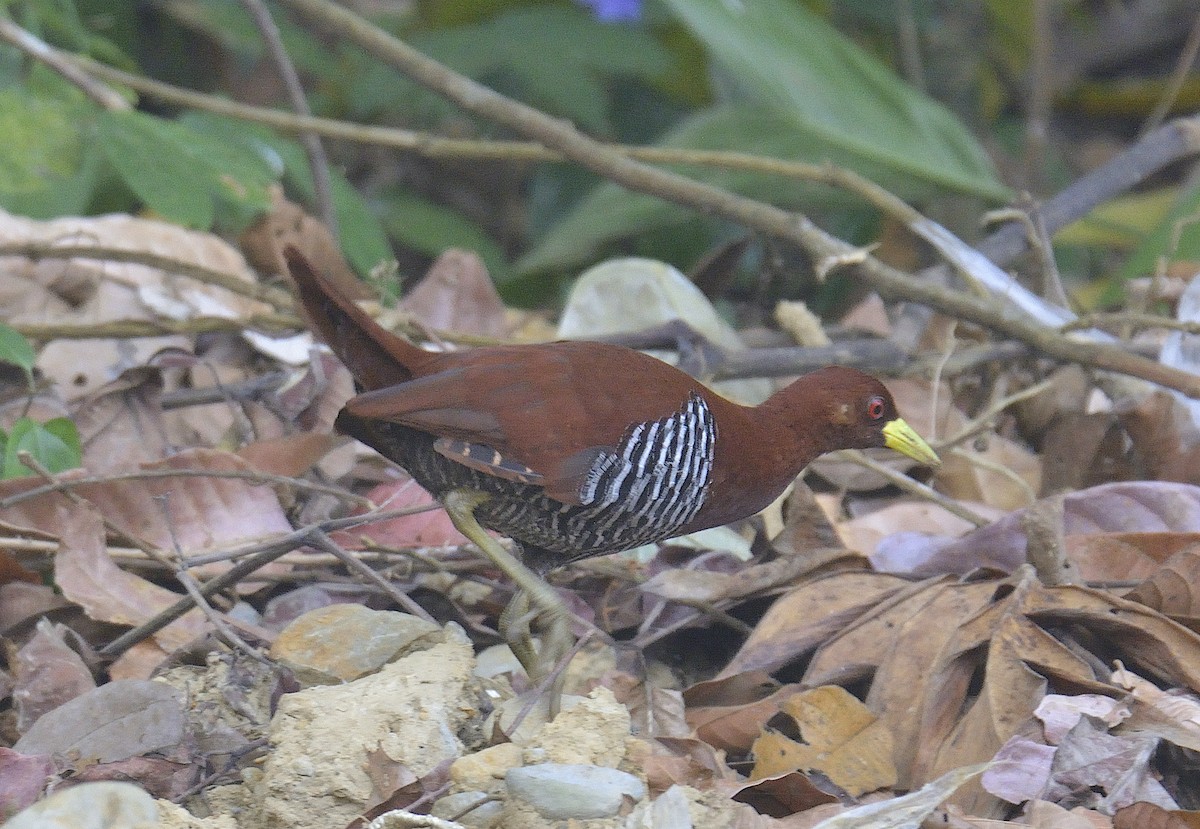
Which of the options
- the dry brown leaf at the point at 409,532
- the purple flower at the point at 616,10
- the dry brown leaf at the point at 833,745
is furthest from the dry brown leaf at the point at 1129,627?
the purple flower at the point at 616,10

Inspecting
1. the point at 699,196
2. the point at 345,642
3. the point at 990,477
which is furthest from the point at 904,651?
the point at 699,196

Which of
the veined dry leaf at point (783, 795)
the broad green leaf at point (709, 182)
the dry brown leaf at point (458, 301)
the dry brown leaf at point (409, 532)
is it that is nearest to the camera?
the veined dry leaf at point (783, 795)

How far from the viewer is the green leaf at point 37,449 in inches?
115

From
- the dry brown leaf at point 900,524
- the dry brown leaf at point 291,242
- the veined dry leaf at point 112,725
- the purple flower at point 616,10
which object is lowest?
the dry brown leaf at point 900,524

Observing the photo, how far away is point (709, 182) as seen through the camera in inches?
199

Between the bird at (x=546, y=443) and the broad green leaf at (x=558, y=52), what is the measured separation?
118 inches

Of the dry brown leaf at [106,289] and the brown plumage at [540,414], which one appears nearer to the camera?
the brown plumage at [540,414]

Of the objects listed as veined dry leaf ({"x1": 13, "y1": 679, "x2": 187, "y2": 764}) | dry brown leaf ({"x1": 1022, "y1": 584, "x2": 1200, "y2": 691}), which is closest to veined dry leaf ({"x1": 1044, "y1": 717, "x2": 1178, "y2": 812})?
dry brown leaf ({"x1": 1022, "y1": 584, "x2": 1200, "y2": 691})

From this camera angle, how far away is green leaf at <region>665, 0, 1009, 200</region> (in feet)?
15.2

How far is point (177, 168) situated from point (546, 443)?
5.09ft

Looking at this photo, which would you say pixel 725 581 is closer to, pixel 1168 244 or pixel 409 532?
pixel 409 532

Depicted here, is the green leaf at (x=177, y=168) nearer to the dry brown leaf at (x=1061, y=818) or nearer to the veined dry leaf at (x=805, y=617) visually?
the veined dry leaf at (x=805, y=617)

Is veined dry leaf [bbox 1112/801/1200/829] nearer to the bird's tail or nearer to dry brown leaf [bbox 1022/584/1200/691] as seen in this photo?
dry brown leaf [bbox 1022/584/1200/691]

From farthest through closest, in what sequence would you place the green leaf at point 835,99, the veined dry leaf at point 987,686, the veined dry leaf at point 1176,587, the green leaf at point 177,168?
the green leaf at point 835,99
the green leaf at point 177,168
the veined dry leaf at point 1176,587
the veined dry leaf at point 987,686
